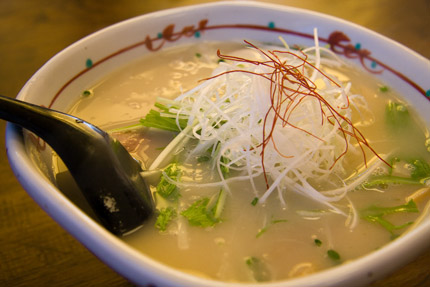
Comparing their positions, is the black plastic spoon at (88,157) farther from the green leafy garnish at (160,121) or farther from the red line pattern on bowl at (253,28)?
the red line pattern on bowl at (253,28)

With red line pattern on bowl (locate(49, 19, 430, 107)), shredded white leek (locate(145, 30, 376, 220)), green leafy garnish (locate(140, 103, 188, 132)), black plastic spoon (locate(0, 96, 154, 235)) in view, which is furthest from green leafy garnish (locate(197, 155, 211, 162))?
red line pattern on bowl (locate(49, 19, 430, 107))

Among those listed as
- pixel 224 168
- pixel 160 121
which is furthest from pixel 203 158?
pixel 160 121

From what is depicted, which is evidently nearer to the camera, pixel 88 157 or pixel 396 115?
pixel 88 157

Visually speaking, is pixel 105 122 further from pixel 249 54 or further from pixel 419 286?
pixel 419 286

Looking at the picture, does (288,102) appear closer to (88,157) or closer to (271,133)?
(271,133)

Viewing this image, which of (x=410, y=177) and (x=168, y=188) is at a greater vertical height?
(x=410, y=177)
